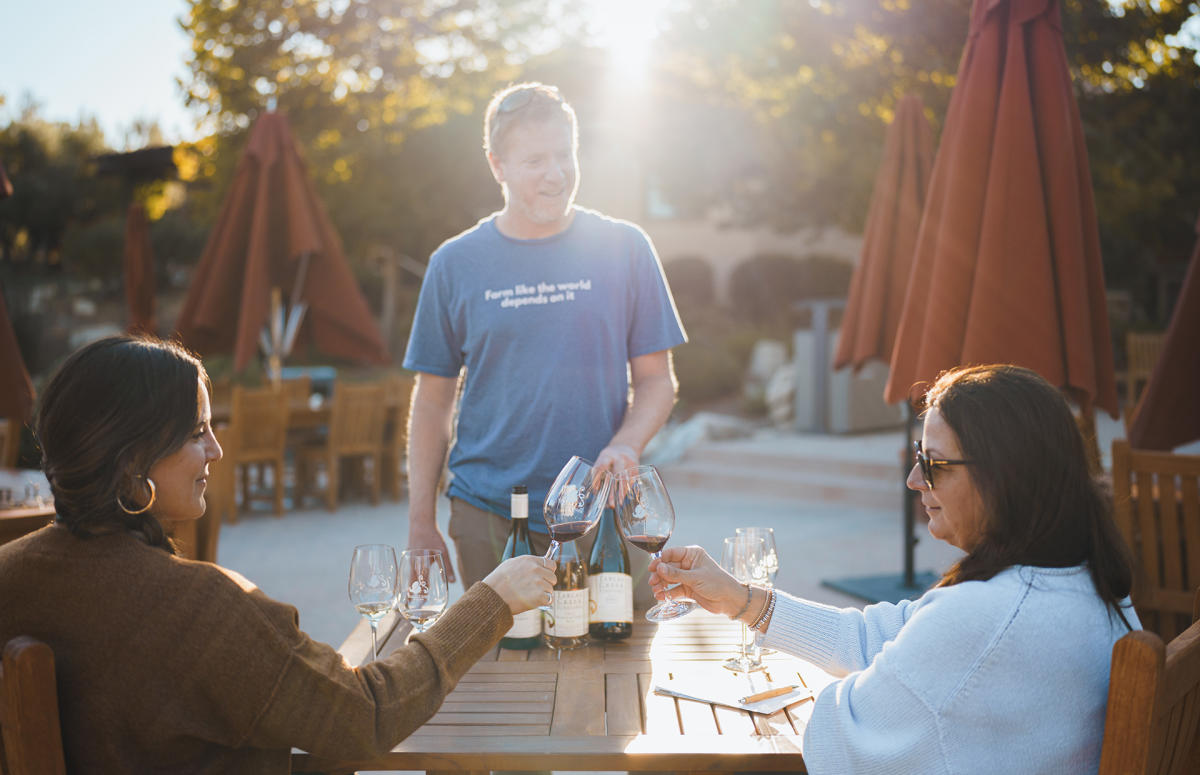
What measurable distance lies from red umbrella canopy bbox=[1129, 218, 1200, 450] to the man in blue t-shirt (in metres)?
2.49

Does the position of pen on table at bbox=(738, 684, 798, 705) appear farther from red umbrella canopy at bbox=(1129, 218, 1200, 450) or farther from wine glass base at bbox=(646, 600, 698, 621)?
red umbrella canopy at bbox=(1129, 218, 1200, 450)

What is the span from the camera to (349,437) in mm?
8336

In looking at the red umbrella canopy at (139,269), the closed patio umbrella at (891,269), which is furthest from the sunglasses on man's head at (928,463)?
the red umbrella canopy at (139,269)

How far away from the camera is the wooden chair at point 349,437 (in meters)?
8.20

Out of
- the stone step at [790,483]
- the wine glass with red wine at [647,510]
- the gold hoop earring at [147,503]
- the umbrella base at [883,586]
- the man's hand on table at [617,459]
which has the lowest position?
the umbrella base at [883,586]

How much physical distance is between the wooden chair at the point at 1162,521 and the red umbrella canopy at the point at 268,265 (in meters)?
6.00

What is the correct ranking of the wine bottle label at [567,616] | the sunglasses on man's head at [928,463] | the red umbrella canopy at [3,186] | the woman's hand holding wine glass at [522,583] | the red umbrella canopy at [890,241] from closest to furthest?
Answer: the sunglasses on man's head at [928,463] → the woman's hand holding wine glass at [522,583] → the wine bottle label at [567,616] → the red umbrella canopy at [3,186] → the red umbrella canopy at [890,241]

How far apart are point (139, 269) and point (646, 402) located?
6.80 meters

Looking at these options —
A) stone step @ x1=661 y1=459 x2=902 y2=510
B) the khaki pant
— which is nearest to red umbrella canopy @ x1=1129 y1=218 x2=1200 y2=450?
the khaki pant

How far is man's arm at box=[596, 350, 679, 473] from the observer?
247 centimetres

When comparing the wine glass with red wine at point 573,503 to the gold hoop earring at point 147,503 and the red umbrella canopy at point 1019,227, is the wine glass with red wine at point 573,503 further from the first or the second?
the red umbrella canopy at point 1019,227

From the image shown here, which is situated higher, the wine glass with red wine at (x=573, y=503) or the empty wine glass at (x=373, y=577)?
the wine glass with red wine at (x=573, y=503)

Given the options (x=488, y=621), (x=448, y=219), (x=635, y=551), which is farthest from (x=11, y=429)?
(x=448, y=219)

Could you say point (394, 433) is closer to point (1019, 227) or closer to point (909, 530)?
point (909, 530)
